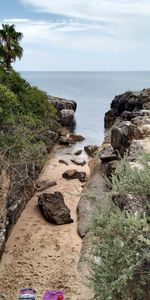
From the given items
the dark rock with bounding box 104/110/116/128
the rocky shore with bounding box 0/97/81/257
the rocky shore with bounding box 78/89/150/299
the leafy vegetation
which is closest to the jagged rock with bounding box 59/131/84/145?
the rocky shore with bounding box 78/89/150/299

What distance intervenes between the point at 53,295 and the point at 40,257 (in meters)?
3.18

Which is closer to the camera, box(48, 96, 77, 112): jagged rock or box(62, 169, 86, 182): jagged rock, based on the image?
box(62, 169, 86, 182): jagged rock

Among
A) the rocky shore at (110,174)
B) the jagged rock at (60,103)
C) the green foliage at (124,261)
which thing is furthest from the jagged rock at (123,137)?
the jagged rock at (60,103)

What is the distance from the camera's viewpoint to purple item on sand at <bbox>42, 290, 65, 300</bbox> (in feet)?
42.0

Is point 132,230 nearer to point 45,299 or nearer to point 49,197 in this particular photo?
point 45,299

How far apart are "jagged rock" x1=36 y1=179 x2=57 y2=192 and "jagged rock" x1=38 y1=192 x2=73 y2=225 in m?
3.39

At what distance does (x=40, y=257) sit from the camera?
16156mm

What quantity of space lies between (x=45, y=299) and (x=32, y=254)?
3822 mm

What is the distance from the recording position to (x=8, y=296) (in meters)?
13.5

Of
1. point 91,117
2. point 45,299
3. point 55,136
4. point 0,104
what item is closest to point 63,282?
point 45,299

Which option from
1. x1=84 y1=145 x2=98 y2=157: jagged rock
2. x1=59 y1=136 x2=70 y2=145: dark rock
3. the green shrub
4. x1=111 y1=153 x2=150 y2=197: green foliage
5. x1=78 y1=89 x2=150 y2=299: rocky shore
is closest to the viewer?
x1=111 y1=153 x2=150 y2=197: green foliage

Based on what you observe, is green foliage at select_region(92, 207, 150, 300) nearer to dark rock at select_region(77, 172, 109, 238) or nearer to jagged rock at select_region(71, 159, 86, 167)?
dark rock at select_region(77, 172, 109, 238)

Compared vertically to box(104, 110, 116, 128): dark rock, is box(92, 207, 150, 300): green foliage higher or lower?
higher

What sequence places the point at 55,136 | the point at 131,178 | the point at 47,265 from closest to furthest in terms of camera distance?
the point at 131,178 → the point at 47,265 → the point at 55,136
